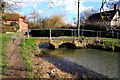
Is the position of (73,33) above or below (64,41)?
A: above

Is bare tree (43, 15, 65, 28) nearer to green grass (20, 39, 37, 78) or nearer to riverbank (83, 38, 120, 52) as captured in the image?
riverbank (83, 38, 120, 52)

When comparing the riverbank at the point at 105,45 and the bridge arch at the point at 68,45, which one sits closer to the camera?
the riverbank at the point at 105,45

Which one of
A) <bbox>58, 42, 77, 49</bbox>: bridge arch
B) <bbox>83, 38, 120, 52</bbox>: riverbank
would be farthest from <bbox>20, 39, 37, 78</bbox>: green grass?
<bbox>58, 42, 77, 49</bbox>: bridge arch

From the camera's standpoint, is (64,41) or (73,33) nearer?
(64,41)

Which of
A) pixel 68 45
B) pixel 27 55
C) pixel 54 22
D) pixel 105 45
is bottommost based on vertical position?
pixel 68 45

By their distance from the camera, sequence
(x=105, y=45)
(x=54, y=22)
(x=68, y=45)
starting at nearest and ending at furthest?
(x=105, y=45)
(x=68, y=45)
(x=54, y=22)

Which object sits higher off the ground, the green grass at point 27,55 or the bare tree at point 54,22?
the bare tree at point 54,22

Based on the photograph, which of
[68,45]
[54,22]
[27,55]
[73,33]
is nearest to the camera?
[27,55]

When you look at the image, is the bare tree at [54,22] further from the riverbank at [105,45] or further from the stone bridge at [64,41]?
the riverbank at [105,45]

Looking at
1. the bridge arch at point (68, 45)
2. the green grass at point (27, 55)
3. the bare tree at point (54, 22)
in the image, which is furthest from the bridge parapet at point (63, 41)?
the bare tree at point (54, 22)

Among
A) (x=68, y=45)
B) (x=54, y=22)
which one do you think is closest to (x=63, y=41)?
(x=68, y=45)

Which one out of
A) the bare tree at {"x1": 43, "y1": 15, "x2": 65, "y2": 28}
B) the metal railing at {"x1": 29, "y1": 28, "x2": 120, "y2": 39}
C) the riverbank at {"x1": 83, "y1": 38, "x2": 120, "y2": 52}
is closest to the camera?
the riverbank at {"x1": 83, "y1": 38, "x2": 120, "y2": 52}

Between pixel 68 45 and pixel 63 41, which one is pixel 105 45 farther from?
pixel 68 45

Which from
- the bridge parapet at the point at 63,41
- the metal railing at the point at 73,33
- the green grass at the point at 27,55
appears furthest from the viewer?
the metal railing at the point at 73,33
